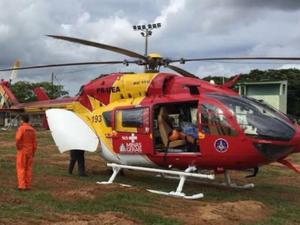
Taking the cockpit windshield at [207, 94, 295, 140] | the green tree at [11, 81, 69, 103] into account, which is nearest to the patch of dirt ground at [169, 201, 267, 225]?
the cockpit windshield at [207, 94, 295, 140]

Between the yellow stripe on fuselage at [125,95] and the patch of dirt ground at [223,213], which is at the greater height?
the yellow stripe on fuselage at [125,95]

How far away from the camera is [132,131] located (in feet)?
43.3

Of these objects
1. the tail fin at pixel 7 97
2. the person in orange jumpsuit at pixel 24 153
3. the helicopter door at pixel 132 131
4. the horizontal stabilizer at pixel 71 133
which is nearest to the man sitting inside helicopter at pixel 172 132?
the helicopter door at pixel 132 131

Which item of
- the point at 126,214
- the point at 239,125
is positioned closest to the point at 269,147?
the point at 239,125

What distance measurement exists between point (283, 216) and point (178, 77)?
4.55m

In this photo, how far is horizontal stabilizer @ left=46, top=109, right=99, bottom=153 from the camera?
14086 millimetres

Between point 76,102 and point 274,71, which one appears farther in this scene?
point 274,71

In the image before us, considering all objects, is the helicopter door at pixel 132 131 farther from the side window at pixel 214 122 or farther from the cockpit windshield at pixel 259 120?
the cockpit windshield at pixel 259 120

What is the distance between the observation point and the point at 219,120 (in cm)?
1143

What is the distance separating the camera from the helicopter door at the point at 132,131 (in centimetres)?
1283

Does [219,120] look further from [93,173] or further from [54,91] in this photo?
[54,91]

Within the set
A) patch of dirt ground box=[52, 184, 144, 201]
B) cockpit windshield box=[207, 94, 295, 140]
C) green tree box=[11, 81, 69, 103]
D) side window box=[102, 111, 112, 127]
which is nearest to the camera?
patch of dirt ground box=[52, 184, 144, 201]

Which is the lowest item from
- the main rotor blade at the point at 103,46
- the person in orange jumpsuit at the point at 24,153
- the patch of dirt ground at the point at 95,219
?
the patch of dirt ground at the point at 95,219

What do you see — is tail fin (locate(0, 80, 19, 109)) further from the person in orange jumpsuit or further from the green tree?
the green tree
